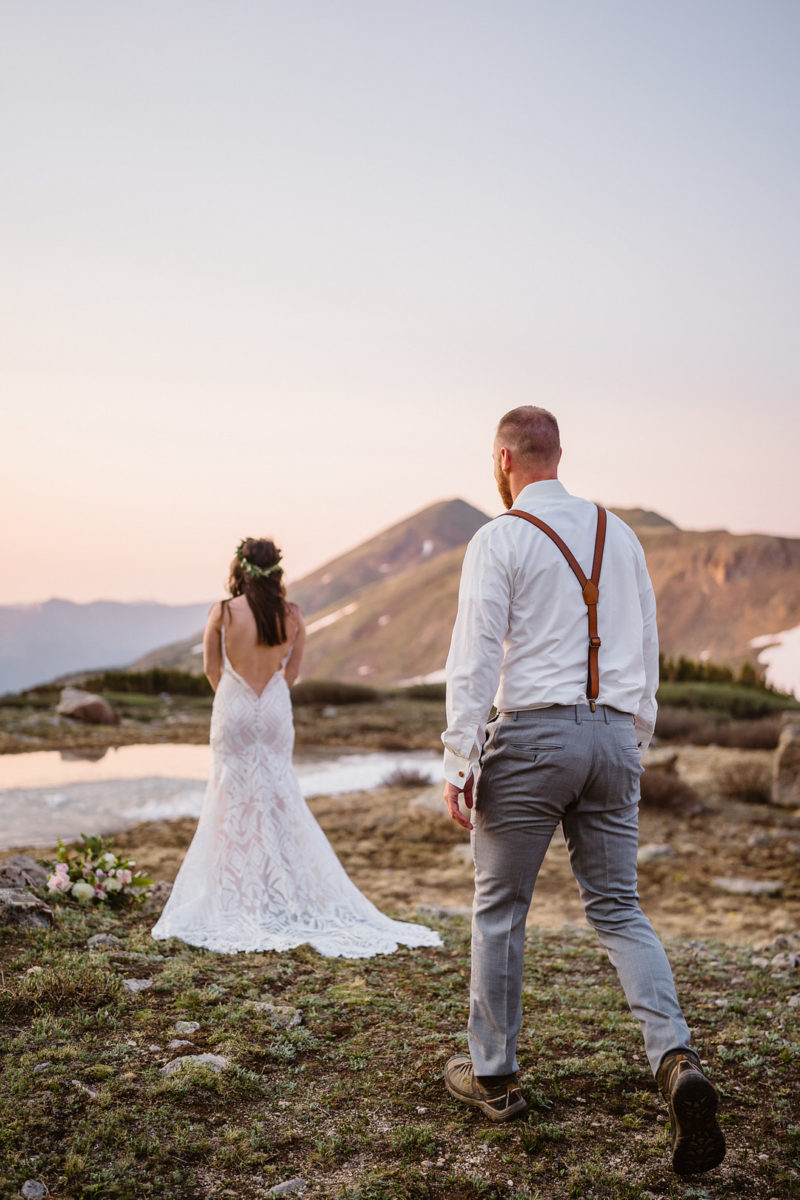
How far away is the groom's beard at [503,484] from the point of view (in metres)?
3.15

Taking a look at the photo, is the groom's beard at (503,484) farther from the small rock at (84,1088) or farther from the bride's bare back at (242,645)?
the bride's bare back at (242,645)

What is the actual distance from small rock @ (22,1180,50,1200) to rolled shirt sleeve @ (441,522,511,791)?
1.54 meters

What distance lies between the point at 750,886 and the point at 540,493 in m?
6.19

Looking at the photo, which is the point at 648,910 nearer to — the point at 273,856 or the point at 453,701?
the point at 273,856

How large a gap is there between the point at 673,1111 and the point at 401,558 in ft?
405

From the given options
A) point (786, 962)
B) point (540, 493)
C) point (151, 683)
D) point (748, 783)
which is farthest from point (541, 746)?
point (151, 683)

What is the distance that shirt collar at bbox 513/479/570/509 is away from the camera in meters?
2.99

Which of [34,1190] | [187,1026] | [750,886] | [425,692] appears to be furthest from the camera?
[425,692]

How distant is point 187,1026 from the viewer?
3.48 metres

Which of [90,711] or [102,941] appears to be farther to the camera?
[90,711]

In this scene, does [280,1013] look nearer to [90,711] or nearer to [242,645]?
[242,645]

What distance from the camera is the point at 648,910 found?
7227 millimetres

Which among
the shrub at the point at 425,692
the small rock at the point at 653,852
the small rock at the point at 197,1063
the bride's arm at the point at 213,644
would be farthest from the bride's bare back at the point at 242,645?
the shrub at the point at 425,692

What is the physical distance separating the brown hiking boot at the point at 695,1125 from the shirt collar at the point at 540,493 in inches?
69.3
